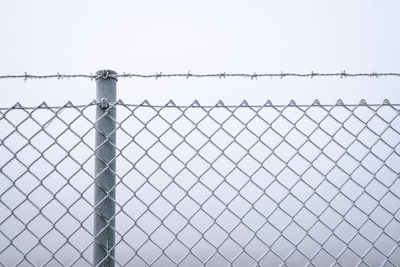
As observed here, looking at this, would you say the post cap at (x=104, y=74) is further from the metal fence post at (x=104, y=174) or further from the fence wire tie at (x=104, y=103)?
the fence wire tie at (x=104, y=103)

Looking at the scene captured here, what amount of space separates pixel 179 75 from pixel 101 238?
79 cm

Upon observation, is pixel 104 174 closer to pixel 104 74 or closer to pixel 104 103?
pixel 104 103

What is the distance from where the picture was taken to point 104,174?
4.83ft

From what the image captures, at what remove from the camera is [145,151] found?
1.54m

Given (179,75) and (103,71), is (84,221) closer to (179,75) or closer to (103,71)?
(103,71)

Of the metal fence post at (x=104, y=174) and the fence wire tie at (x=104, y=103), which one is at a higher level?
the fence wire tie at (x=104, y=103)

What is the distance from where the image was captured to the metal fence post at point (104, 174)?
1454 millimetres

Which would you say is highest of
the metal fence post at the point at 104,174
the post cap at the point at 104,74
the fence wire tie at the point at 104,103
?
the post cap at the point at 104,74

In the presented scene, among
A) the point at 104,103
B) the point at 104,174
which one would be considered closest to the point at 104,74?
the point at 104,103

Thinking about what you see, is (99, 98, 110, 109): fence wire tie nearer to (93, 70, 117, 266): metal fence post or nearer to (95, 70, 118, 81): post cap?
(93, 70, 117, 266): metal fence post

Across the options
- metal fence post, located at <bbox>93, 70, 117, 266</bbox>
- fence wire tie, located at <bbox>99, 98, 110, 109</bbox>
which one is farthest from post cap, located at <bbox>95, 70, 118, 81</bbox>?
fence wire tie, located at <bbox>99, 98, 110, 109</bbox>

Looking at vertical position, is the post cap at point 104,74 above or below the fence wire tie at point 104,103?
above

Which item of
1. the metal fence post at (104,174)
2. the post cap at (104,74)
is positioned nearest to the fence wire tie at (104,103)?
the metal fence post at (104,174)

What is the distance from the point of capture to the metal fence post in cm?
145
